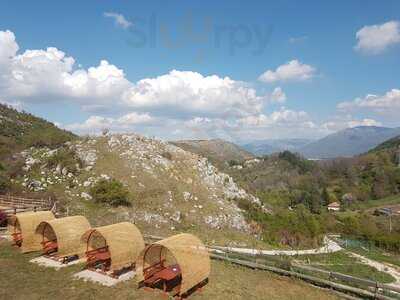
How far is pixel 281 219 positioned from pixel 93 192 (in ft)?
83.9

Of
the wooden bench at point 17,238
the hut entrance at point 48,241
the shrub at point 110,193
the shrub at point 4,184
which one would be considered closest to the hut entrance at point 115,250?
the hut entrance at point 48,241

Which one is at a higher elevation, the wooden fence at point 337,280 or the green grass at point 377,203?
the wooden fence at point 337,280

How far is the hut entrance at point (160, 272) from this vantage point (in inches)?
602

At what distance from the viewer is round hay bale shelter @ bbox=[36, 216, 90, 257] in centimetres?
1878

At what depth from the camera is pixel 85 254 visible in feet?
61.2

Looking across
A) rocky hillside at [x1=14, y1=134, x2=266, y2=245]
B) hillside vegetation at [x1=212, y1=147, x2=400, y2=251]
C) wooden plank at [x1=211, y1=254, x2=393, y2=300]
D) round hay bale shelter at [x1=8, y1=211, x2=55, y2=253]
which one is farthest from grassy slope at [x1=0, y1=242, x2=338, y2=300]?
hillside vegetation at [x1=212, y1=147, x2=400, y2=251]

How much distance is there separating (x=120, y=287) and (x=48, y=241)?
272 inches

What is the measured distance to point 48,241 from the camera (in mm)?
20844

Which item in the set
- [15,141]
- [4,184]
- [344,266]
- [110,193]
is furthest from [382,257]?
[15,141]

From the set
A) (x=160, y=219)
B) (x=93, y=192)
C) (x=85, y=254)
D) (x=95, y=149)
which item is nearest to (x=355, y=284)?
(x=85, y=254)

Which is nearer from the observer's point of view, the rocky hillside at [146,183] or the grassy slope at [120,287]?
the grassy slope at [120,287]

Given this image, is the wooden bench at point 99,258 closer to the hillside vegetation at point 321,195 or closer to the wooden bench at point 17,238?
the wooden bench at point 17,238

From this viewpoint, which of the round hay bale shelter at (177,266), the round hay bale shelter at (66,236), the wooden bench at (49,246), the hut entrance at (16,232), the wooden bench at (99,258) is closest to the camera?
the round hay bale shelter at (177,266)

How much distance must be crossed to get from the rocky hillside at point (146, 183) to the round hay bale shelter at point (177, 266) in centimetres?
1864
